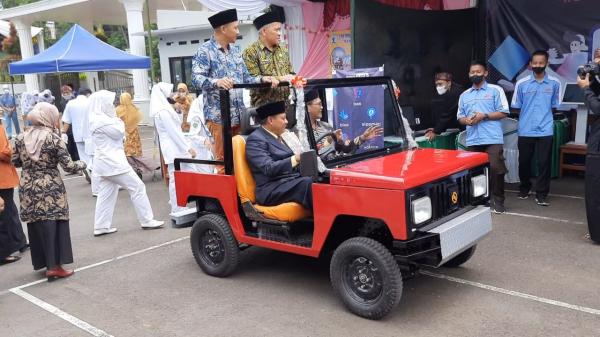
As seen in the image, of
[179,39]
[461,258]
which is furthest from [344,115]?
[179,39]

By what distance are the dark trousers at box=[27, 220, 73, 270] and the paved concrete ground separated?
21cm

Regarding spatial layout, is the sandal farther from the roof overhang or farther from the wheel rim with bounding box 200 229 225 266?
the roof overhang

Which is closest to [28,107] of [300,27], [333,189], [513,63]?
[300,27]

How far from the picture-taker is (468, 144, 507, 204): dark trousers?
6.71 metres

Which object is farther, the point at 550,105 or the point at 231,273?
the point at 550,105

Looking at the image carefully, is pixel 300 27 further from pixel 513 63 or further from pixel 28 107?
pixel 28 107

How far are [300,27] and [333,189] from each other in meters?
6.38

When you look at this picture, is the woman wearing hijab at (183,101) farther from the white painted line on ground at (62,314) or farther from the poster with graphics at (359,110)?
the poster with graphics at (359,110)

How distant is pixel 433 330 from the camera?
3777 millimetres

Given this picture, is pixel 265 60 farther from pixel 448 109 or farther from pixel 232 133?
pixel 448 109

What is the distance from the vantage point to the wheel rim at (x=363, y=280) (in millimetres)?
3889

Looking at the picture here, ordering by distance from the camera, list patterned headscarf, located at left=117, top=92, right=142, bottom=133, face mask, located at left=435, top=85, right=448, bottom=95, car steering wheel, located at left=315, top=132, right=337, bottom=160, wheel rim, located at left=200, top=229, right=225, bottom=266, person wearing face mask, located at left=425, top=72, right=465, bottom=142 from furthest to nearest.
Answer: patterned headscarf, located at left=117, top=92, right=142, bottom=133 < face mask, located at left=435, top=85, right=448, bottom=95 < person wearing face mask, located at left=425, top=72, right=465, bottom=142 < wheel rim, located at left=200, top=229, right=225, bottom=266 < car steering wheel, located at left=315, top=132, right=337, bottom=160

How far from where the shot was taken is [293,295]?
4.55m

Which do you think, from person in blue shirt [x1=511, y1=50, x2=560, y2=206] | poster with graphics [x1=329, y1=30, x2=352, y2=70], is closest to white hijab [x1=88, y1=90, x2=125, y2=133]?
poster with graphics [x1=329, y1=30, x2=352, y2=70]
